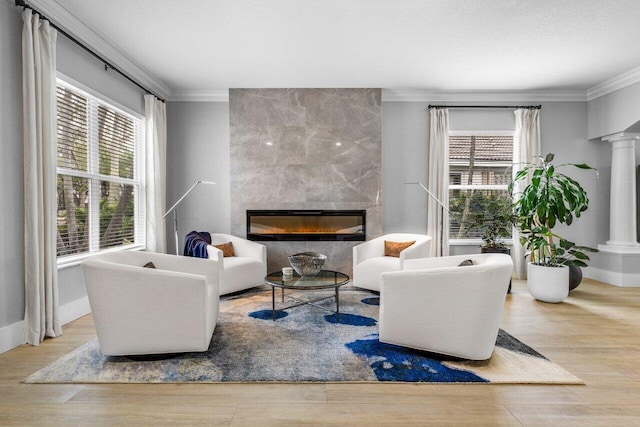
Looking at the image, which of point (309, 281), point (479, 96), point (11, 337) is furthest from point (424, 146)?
point (11, 337)

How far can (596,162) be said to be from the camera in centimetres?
545

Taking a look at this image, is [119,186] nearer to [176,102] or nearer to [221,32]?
[176,102]

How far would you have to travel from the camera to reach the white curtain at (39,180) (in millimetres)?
2752

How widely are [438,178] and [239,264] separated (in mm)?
3109

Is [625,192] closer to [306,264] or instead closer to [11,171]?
[306,264]

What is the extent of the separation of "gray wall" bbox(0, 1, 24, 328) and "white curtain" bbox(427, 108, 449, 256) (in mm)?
4664

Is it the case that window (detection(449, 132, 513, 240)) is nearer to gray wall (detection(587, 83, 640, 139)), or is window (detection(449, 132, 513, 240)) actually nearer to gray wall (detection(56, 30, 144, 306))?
gray wall (detection(587, 83, 640, 139))

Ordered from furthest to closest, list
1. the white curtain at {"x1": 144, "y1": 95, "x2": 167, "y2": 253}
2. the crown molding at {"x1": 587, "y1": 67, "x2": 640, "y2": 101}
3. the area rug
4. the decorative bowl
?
the white curtain at {"x1": 144, "y1": 95, "x2": 167, "y2": 253} → the crown molding at {"x1": 587, "y1": 67, "x2": 640, "y2": 101} → the decorative bowl → the area rug

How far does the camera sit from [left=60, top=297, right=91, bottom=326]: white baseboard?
3289mm

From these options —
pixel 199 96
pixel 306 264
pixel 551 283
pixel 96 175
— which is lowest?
pixel 551 283

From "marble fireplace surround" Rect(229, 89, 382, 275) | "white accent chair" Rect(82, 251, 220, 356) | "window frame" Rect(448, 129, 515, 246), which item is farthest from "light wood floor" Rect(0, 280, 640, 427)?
"marble fireplace surround" Rect(229, 89, 382, 275)

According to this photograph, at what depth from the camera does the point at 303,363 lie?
2.42m

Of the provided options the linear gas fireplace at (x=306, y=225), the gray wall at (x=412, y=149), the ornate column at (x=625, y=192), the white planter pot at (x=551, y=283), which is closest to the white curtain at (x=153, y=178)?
the gray wall at (x=412, y=149)

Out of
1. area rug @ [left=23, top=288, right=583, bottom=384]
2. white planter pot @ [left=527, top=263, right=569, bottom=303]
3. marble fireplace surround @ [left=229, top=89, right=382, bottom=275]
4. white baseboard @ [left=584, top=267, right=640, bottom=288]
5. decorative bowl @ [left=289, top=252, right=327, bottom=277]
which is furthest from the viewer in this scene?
marble fireplace surround @ [left=229, top=89, right=382, bottom=275]
